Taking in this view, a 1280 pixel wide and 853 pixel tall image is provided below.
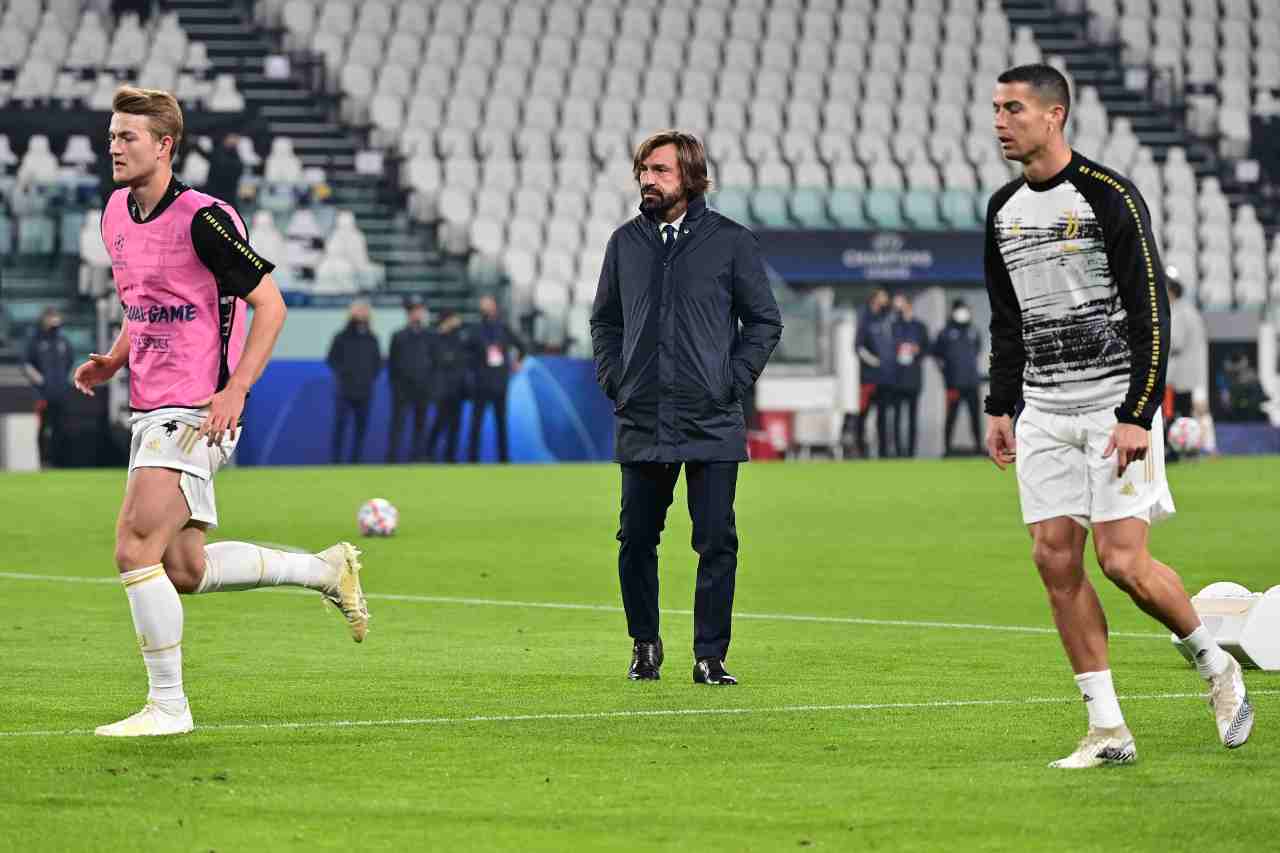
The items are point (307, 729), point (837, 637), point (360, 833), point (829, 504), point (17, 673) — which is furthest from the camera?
point (829, 504)

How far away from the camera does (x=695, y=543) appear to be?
852 cm

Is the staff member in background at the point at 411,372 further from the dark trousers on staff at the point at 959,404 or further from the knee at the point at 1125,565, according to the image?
the knee at the point at 1125,565

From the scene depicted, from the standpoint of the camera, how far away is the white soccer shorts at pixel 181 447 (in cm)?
698

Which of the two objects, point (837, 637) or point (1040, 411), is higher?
point (1040, 411)

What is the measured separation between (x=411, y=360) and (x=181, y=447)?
2257cm

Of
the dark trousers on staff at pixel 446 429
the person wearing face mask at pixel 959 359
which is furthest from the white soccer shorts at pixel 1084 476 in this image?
the person wearing face mask at pixel 959 359

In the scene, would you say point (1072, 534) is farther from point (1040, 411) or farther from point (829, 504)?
point (829, 504)

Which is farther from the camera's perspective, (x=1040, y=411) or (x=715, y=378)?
(x=715, y=378)

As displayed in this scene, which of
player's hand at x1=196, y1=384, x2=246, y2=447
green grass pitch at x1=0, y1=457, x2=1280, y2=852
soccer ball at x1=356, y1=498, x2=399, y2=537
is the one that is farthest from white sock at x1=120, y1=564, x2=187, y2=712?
soccer ball at x1=356, y1=498, x2=399, y2=537

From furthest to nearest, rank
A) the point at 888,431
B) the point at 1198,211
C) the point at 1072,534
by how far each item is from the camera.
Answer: the point at 1198,211 < the point at 888,431 < the point at 1072,534

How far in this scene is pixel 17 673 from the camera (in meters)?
8.80

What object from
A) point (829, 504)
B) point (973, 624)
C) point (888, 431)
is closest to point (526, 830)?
point (973, 624)

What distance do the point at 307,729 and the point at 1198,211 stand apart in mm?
32605

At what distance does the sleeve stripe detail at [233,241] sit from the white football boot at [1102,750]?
282 cm
